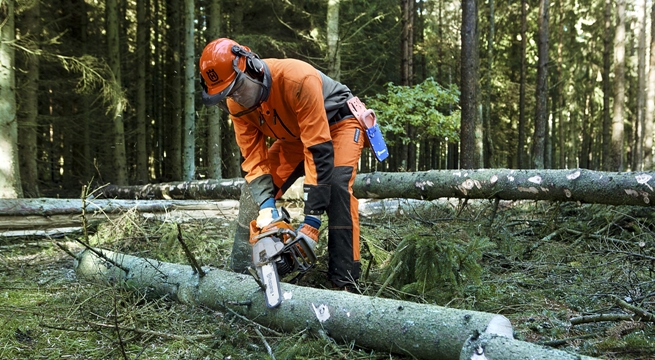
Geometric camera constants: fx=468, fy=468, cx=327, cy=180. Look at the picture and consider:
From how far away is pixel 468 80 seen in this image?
8898 mm

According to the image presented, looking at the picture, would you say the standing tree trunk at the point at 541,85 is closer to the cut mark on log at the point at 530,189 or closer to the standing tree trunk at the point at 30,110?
the cut mark on log at the point at 530,189

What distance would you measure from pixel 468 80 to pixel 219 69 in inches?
277

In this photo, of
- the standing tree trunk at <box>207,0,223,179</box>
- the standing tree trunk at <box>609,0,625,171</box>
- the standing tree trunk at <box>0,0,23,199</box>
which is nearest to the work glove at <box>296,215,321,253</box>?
the standing tree trunk at <box>0,0,23,199</box>

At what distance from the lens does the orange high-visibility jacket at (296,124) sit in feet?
9.53

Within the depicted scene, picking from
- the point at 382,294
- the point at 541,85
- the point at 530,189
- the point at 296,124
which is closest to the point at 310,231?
the point at 382,294

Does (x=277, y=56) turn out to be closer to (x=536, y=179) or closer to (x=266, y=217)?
(x=536, y=179)

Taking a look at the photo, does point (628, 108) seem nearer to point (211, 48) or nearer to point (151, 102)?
point (151, 102)

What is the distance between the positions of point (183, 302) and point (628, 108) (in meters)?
29.5

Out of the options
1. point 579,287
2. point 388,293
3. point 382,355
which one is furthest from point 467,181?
point 382,355

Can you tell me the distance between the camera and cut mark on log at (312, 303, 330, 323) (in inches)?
95.3

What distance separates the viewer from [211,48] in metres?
2.88

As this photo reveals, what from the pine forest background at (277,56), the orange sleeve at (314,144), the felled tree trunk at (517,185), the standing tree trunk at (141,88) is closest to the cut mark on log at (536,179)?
the felled tree trunk at (517,185)

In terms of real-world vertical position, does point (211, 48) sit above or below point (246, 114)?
above

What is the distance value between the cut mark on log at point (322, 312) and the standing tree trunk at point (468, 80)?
713 cm
